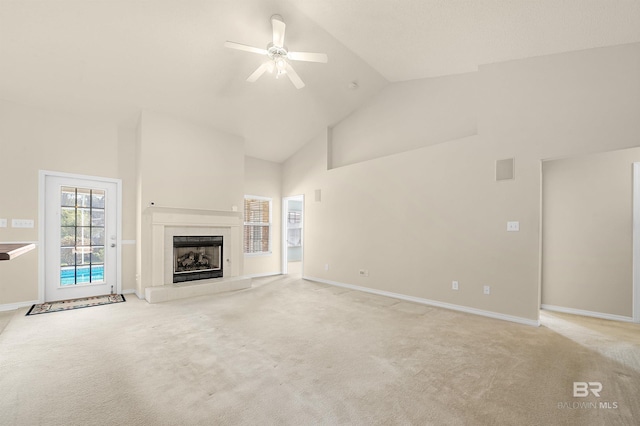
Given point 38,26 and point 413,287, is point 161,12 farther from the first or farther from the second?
point 413,287

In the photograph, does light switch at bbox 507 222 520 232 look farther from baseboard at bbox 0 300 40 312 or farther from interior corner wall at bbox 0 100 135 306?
baseboard at bbox 0 300 40 312

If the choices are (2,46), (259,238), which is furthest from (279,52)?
(259,238)

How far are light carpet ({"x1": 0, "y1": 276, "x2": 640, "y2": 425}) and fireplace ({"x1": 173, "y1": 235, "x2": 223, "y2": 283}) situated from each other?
1.17 metres

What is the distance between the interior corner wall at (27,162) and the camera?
13.4ft

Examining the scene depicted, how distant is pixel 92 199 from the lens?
4.87 meters

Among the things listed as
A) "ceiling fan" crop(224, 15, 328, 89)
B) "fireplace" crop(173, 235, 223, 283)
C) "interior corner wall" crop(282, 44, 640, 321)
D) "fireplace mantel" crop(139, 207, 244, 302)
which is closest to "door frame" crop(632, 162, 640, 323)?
A: "interior corner wall" crop(282, 44, 640, 321)

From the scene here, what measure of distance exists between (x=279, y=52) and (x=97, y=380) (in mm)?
3580

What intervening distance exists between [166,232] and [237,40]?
3.25 metres

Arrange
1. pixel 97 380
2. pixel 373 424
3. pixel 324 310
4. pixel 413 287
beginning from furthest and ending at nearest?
pixel 413 287, pixel 324 310, pixel 97 380, pixel 373 424

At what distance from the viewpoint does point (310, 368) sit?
8.11ft

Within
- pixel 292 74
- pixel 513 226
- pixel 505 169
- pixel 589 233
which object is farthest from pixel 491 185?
pixel 292 74

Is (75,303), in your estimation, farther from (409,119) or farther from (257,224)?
(409,119)

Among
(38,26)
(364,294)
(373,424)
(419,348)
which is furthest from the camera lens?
(364,294)

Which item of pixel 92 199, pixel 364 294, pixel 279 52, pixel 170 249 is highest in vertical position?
pixel 279 52
